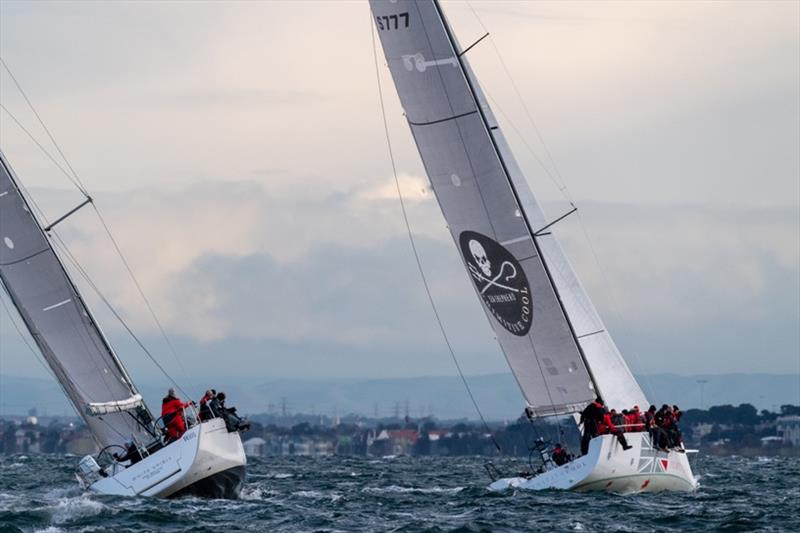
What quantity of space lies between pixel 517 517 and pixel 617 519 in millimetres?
1578

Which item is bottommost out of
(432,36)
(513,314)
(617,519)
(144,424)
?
(617,519)

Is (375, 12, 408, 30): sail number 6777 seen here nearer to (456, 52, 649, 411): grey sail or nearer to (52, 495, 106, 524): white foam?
(456, 52, 649, 411): grey sail

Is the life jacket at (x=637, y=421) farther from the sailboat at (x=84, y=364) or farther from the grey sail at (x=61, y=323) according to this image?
the grey sail at (x=61, y=323)

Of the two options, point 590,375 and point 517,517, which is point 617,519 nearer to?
point 517,517

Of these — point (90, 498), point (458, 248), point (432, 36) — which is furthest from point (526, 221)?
point (90, 498)

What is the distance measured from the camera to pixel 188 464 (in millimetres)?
26719

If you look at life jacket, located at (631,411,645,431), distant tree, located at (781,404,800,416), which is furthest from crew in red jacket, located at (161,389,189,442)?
distant tree, located at (781,404,800,416)

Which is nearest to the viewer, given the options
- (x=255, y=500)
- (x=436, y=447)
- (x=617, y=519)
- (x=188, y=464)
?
(x=617, y=519)

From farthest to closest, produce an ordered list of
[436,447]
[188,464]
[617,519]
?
[436,447], [188,464], [617,519]

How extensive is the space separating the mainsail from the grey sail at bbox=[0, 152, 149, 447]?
687 centimetres

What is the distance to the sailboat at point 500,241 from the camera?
29.2m

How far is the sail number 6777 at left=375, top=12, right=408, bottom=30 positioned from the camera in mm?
29531

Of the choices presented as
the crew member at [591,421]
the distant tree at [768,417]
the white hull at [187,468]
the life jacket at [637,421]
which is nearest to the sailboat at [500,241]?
the life jacket at [637,421]

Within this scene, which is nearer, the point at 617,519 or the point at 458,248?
the point at 617,519
